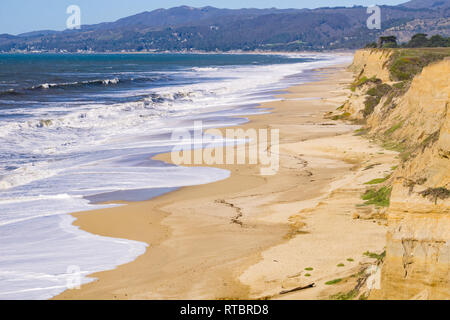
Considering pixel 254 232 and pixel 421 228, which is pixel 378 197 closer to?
pixel 254 232

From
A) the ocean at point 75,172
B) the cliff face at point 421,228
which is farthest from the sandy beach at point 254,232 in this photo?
the cliff face at point 421,228

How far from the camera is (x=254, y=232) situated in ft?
36.8

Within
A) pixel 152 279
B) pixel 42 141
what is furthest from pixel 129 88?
pixel 152 279

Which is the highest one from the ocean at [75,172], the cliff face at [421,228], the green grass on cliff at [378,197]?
the cliff face at [421,228]

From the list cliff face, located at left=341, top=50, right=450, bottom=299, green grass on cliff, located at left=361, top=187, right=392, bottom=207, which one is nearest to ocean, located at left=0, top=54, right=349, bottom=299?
green grass on cliff, located at left=361, top=187, right=392, bottom=207

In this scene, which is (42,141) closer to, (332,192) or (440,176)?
(332,192)

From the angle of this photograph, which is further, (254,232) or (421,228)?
(254,232)

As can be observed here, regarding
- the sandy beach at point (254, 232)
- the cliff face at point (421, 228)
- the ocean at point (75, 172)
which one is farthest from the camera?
the ocean at point (75, 172)

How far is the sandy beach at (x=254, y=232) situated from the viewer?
853 centimetres

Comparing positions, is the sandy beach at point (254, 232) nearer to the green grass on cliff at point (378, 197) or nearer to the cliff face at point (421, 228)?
the green grass on cliff at point (378, 197)

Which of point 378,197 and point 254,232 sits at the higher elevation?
point 378,197

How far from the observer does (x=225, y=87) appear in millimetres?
55688

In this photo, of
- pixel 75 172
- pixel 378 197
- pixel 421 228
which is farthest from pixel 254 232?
pixel 75 172

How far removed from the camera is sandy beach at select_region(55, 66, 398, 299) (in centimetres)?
853
